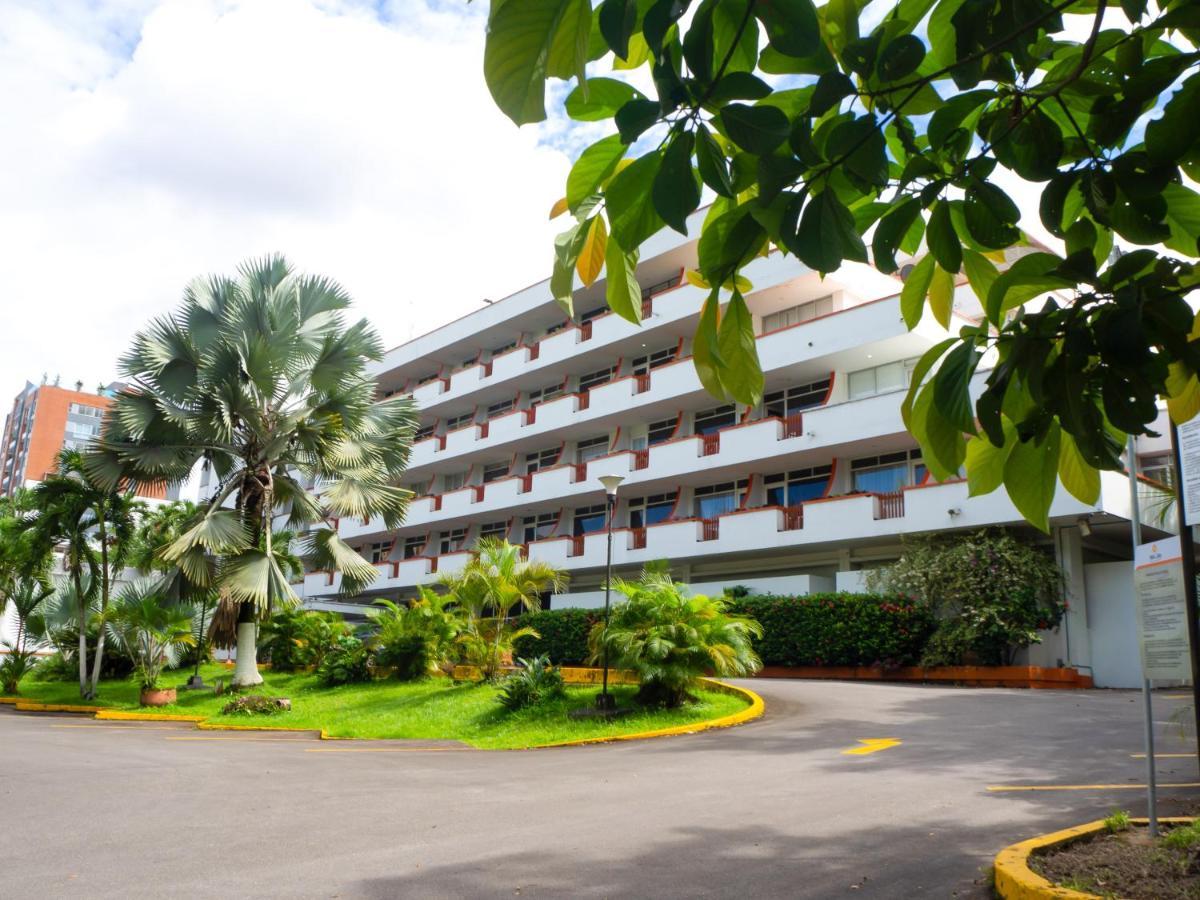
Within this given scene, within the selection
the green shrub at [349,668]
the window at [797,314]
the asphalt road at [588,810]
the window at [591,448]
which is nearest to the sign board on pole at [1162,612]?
the asphalt road at [588,810]

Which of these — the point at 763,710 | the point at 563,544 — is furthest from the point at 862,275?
the point at 763,710

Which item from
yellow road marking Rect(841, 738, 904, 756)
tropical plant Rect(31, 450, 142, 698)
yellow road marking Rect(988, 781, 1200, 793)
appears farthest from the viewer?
tropical plant Rect(31, 450, 142, 698)

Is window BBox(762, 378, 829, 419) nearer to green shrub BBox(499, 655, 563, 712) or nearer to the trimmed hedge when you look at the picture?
the trimmed hedge

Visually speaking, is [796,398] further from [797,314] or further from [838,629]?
[838,629]

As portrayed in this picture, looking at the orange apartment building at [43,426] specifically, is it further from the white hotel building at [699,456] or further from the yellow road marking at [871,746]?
the yellow road marking at [871,746]

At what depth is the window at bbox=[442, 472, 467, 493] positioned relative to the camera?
1711 inches

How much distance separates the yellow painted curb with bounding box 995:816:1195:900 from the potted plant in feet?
63.7

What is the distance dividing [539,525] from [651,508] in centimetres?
631

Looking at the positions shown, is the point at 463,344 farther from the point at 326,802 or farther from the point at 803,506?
the point at 326,802

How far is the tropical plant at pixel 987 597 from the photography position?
19859mm

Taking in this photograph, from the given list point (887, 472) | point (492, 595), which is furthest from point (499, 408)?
point (492, 595)

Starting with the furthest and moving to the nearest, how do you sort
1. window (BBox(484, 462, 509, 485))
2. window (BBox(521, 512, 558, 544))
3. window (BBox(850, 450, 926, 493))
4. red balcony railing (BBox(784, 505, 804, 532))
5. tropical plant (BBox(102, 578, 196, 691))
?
window (BBox(484, 462, 509, 485)) → window (BBox(521, 512, 558, 544)) → red balcony railing (BBox(784, 505, 804, 532)) → window (BBox(850, 450, 926, 493)) → tropical plant (BBox(102, 578, 196, 691))

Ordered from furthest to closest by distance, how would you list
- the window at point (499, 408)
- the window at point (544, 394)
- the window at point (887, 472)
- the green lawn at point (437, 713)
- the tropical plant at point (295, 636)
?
the window at point (499, 408) → the window at point (544, 394) → the tropical plant at point (295, 636) → the window at point (887, 472) → the green lawn at point (437, 713)

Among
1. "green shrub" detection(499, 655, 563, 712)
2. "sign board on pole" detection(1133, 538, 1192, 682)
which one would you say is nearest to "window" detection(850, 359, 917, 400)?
"green shrub" detection(499, 655, 563, 712)
